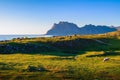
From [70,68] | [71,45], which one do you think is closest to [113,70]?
[70,68]

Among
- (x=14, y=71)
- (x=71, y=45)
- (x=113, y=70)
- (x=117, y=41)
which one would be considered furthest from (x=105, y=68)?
(x=117, y=41)

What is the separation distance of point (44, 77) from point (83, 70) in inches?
286

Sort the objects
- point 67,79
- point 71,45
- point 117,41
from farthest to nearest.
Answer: point 117,41
point 71,45
point 67,79

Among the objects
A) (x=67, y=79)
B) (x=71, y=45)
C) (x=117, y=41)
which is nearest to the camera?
(x=67, y=79)

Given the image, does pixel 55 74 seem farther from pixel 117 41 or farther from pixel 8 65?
pixel 117 41

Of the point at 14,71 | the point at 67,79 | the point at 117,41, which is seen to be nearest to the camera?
the point at 67,79

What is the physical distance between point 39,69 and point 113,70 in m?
12.1

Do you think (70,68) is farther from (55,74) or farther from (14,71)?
(14,71)

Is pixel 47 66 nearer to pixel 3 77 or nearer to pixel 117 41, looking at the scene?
pixel 3 77

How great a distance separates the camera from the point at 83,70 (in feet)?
173

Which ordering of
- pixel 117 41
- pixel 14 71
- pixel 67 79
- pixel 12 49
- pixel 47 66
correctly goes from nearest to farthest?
pixel 67 79
pixel 14 71
pixel 47 66
pixel 12 49
pixel 117 41

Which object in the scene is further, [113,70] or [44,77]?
[113,70]

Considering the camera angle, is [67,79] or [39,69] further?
[39,69]

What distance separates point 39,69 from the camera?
53156 mm
